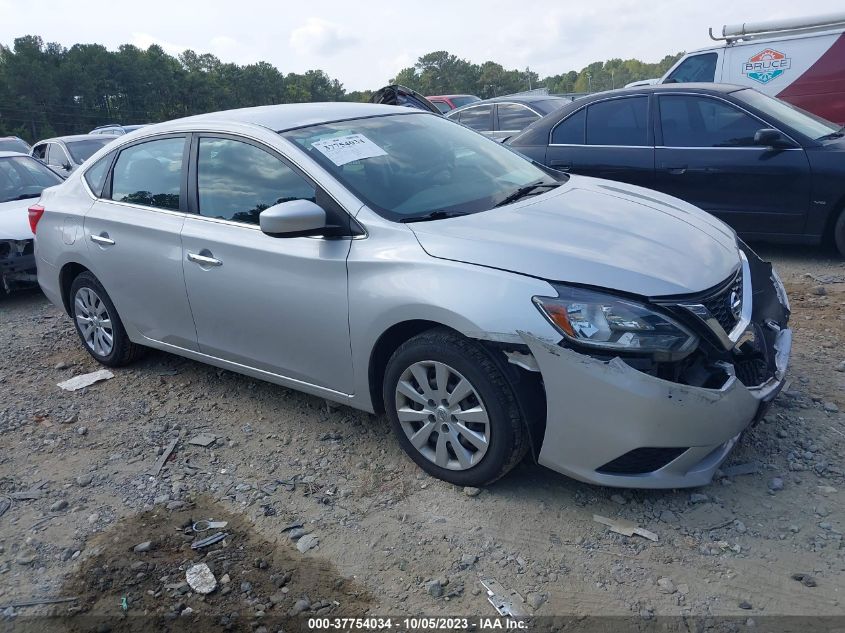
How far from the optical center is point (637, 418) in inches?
115

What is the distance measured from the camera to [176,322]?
4539 millimetres

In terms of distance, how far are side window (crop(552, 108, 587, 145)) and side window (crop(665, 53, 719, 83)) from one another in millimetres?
3060

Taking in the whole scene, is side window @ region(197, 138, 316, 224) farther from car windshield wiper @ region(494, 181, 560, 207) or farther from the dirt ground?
the dirt ground

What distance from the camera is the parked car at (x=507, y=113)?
10836 mm

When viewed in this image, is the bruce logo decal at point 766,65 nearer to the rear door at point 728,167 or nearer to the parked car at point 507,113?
the parked car at point 507,113

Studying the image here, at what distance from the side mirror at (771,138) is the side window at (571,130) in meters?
1.59

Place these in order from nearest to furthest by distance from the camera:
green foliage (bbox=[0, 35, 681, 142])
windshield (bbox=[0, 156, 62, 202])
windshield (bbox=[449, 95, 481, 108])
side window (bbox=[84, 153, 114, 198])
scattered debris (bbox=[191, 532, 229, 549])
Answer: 1. scattered debris (bbox=[191, 532, 229, 549])
2. side window (bbox=[84, 153, 114, 198])
3. windshield (bbox=[0, 156, 62, 202])
4. windshield (bbox=[449, 95, 481, 108])
5. green foliage (bbox=[0, 35, 681, 142])

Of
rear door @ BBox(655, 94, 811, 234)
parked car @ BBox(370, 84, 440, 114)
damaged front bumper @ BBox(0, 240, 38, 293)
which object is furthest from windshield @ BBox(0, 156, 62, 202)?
rear door @ BBox(655, 94, 811, 234)

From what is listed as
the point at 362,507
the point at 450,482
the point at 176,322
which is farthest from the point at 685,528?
the point at 176,322

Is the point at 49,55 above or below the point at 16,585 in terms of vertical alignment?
above

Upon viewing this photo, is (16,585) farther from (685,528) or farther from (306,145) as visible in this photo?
(685,528)

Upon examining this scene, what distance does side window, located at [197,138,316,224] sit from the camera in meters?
3.89

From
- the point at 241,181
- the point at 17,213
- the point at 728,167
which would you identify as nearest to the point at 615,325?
the point at 241,181

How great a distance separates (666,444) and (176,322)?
2.92 meters
